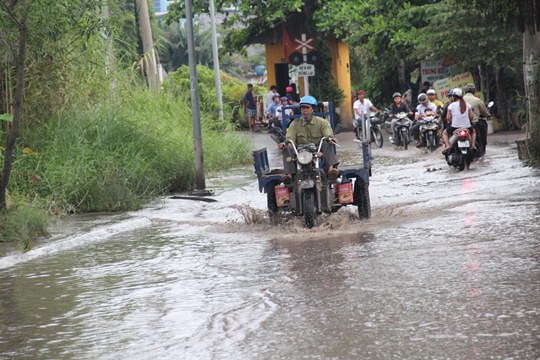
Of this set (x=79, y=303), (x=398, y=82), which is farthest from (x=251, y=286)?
(x=398, y=82)

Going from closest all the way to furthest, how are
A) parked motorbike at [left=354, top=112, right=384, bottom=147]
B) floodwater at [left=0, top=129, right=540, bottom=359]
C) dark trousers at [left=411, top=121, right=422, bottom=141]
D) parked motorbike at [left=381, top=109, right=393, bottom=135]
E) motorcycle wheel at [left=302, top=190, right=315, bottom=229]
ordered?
1. floodwater at [left=0, top=129, right=540, bottom=359]
2. motorcycle wheel at [left=302, top=190, right=315, bottom=229]
3. dark trousers at [left=411, top=121, right=422, bottom=141]
4. parked motorbike at [left=381, top=109, right=393, bottom=135]
5. parked motorbike at [left=354, top=112, right=384, bottom=147]

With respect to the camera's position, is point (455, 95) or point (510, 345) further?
point (455, 95)

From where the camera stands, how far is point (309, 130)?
14969 mm

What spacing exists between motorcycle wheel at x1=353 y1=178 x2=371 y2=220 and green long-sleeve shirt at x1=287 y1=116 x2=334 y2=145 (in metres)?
0.78

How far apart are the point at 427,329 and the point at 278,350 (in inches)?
42.2

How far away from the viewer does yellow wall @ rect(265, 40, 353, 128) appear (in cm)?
4431

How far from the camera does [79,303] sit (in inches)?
387

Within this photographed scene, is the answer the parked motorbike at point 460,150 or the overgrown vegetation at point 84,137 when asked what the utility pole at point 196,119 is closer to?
the overgrown vegetation at point 84,137

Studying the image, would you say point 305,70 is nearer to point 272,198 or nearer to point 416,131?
point 416,131

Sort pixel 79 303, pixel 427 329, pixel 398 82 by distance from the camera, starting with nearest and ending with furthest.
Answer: pixel 427 329 → pixel 79 303 → pixel 398 82

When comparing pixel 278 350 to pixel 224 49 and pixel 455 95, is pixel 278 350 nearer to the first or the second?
pixel 455 95

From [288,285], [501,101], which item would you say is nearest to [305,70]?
[501,101]

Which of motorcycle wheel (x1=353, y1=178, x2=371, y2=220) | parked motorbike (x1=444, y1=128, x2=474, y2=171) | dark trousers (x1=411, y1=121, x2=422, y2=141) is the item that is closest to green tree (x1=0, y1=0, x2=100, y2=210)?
motorcycle wheel (x1=353, y1=178, x2=371, y2=220)

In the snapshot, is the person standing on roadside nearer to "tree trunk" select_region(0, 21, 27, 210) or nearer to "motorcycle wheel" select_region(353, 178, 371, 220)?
"motorcycle wheel" select_region(353, 178, 371, 220)
